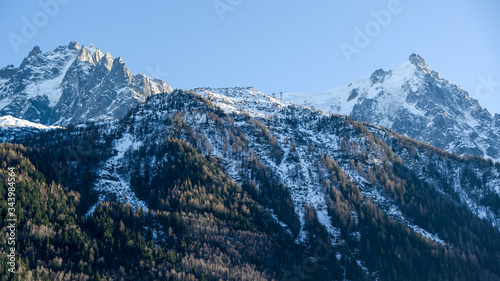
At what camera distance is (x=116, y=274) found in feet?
649

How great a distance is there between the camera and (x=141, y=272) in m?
200

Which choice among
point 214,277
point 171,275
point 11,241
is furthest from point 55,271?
point 214,277

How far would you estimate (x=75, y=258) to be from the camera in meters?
200

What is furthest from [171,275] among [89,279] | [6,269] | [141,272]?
[6,269]

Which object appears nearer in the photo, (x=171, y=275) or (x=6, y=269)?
(x=6, y=269)

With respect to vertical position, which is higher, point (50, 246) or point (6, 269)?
point (50, 246)

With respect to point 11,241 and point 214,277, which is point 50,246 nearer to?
point 11,241

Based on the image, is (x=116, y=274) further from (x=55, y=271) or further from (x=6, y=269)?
(x=6, y=269)

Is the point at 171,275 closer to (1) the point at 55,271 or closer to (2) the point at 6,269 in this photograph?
(1) the point at 55,271

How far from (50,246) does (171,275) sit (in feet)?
193

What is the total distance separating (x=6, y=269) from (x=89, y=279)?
110 feet

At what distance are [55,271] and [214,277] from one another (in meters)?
71.6

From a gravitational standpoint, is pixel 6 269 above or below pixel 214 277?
below

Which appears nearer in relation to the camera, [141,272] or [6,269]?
[6,269]
